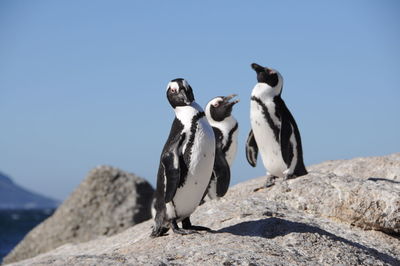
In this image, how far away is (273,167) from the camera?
8.55 metres

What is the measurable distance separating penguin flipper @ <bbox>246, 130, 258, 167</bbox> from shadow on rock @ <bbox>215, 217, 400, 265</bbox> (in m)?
3.52

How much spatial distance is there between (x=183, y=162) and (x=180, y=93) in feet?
2.16

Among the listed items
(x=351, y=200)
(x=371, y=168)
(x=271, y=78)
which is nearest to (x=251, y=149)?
(x=271, y=78)

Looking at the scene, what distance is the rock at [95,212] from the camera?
1234 cm

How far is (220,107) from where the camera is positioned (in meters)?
9.32

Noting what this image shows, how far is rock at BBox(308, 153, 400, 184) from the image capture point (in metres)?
8.70

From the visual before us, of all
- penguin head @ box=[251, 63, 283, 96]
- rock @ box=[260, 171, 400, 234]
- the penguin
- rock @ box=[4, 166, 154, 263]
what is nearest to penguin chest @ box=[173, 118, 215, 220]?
the penguin

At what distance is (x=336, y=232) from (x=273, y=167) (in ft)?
7.67

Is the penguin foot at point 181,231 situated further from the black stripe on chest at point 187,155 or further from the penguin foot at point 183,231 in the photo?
the black stripe on chest at point 187,155

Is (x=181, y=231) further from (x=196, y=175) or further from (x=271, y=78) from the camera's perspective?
(x=271, y=78)

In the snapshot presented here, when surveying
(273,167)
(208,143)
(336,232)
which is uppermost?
(208,143)

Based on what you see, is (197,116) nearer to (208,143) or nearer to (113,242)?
(208,143)

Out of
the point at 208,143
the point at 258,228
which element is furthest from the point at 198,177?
the point at 258,228

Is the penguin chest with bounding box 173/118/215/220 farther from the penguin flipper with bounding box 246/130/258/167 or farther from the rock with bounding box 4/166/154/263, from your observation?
the rock with bounding box 4/166/154/263
